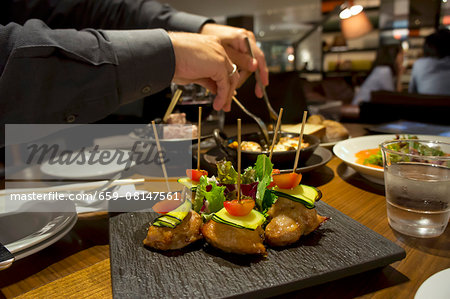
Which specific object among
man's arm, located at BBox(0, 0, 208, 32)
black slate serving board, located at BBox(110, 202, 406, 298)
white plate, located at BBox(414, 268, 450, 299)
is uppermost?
man's arm, located at BBox(0, 0, 208, 32)

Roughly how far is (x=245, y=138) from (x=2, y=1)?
1819 millimetres

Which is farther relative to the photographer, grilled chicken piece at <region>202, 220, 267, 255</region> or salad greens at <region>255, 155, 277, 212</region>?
salad greens at <region>255, 155, 277, 212</region>

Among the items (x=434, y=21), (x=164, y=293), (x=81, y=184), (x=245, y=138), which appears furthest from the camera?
(x=434, y=21)

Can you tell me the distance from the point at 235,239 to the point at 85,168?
34.3 inches

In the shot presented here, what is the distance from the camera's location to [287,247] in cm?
82

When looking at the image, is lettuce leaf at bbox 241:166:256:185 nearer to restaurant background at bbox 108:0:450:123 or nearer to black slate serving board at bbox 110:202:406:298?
black slate serving board at bbox 110:202:406:298

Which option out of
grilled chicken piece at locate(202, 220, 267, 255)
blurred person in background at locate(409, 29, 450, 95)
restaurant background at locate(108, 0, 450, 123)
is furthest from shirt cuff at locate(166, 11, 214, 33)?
blurred person in background at locate(409, 29, 450, 95)

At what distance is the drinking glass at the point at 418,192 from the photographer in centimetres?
88

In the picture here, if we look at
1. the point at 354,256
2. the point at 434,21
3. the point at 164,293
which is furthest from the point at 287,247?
the point at 434,21

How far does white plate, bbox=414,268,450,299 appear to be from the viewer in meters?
0.58

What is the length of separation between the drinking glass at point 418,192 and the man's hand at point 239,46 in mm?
1055

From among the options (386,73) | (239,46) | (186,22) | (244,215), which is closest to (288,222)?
(244,215)

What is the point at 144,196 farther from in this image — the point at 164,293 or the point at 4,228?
the point at 164,293

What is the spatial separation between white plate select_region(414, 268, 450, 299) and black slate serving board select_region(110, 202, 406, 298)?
0.13m
